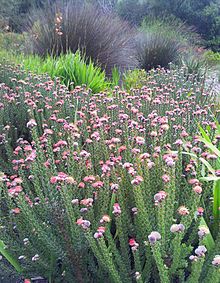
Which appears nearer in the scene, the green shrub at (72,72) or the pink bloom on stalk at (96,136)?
the pink bloom on stalk at (96,136)

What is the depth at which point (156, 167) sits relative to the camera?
192 cm

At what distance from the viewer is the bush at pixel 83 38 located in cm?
747

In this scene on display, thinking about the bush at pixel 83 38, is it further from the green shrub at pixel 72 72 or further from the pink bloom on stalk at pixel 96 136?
the pink bloom on stalk at pixel 96 136

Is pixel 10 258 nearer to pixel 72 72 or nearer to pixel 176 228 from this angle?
pixel 176 228

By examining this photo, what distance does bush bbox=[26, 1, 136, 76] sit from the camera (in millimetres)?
7473

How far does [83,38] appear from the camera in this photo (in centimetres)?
761

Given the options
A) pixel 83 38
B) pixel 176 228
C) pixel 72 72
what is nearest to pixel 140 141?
pixel 176 228

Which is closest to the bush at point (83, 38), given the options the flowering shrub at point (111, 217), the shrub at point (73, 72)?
the shrub at point (73, 72)

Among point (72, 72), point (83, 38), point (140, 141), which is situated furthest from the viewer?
point (83, 38)

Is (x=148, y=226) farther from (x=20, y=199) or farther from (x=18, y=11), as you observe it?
(x=18, y=11)

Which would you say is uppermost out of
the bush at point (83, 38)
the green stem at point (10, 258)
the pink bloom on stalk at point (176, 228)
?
the pink bloom on stalk at point (176, 228)

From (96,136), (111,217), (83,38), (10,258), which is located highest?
(96,136)

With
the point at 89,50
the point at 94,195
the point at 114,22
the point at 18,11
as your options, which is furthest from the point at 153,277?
the point at 18,11

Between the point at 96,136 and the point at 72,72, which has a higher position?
the point at 96,136
